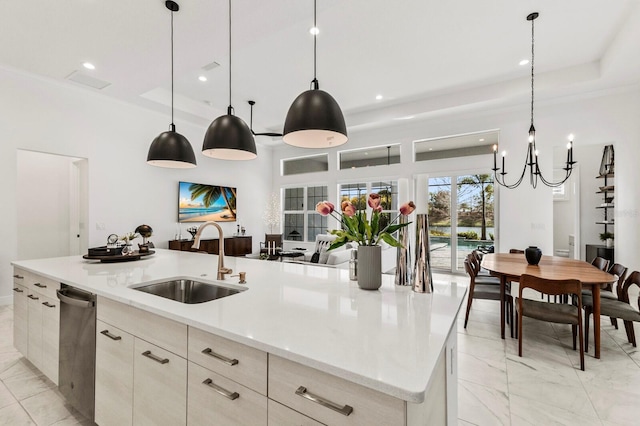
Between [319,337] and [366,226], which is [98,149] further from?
[319,337]

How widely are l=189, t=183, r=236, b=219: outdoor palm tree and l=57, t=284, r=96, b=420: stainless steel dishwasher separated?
4968 millimetres

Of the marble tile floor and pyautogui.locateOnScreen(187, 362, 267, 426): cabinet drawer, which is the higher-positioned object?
pyautogui.locateOnScreen(187, 362, 267, 426): cabinet drawer

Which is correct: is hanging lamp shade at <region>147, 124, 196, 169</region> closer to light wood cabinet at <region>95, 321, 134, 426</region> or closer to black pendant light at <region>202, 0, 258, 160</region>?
black pendant light at <region>202, 0, 258, 160</region>

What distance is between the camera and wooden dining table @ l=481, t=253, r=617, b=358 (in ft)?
8.41

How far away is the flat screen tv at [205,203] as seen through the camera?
6379 millimetres

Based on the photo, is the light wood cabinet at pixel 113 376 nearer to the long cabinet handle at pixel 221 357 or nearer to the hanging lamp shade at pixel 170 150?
the long cabinet handle at pixel 221 357

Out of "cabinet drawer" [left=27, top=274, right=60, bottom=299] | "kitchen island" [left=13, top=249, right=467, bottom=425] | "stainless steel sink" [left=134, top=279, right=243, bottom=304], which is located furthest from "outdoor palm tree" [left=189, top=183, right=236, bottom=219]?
"stainless steel sink" [left=134, top=279, right=243, bottom=304]

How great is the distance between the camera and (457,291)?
160cm

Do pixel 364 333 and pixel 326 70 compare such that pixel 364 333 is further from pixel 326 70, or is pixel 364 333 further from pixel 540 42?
pixel 540 42

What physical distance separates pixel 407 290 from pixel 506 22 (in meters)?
3.66

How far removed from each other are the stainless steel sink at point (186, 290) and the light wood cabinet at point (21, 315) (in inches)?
50.3

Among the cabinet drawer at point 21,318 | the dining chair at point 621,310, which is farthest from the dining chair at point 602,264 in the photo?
the cabinet drawer at point 21,318

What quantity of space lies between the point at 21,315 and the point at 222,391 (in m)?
2.39

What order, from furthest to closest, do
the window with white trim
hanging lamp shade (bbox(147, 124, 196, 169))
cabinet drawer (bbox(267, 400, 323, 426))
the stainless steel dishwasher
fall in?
the window with white trim, hanging lamp shade (bbox(147, 124, 196, 169)), the stainless steel dishwasher, cabinet drawer (bbox(267, 400, 323, 426))
